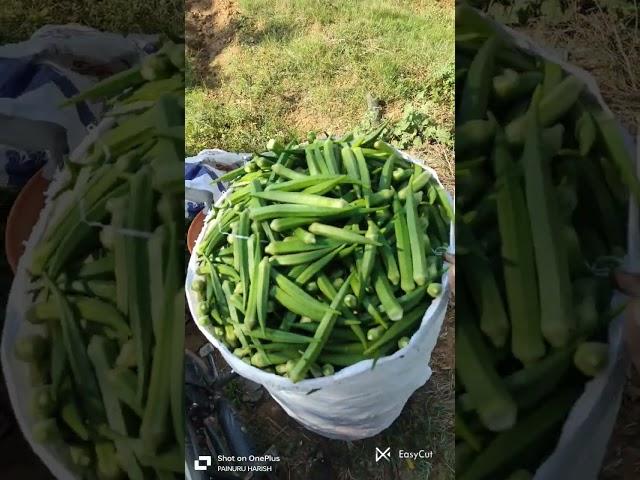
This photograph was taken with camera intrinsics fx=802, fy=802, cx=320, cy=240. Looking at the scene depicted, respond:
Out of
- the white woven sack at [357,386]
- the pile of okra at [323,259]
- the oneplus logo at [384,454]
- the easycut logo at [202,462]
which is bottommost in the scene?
the easycut logo at [202,462]

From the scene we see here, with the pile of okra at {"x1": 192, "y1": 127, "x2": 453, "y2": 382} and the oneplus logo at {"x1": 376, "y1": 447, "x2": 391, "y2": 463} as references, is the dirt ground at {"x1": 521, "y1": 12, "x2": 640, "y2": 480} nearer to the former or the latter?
the pile of okra at {"x1": 192, "y1": 127, "x2": 453, "y2": 382}

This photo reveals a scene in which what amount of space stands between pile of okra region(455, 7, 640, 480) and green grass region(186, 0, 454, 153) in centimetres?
13

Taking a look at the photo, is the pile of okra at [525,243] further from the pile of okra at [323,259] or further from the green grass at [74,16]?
the green grass at [74,16]

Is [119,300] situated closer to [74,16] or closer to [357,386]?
[357,386]

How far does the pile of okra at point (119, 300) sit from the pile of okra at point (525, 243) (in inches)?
36.5

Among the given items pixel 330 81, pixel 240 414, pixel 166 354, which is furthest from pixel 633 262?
pixel 166 354

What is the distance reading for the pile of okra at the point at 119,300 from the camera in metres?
2.57

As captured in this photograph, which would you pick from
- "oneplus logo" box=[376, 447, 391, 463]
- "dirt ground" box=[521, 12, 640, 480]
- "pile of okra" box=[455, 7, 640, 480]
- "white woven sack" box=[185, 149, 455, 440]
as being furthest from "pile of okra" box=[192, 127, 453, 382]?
"dirt ground" box=[521, 12, 640, 480]

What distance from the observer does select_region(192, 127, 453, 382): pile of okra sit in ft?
7.98

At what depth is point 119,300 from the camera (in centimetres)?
262

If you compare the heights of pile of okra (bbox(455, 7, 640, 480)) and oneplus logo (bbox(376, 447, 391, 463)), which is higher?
pile of okra (bbox(455, 7, 640, 480))

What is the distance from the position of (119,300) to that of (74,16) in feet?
3.35

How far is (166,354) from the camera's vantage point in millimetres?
2555

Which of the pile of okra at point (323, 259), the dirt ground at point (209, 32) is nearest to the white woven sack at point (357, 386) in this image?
the pile of okra at point (323, 259)
